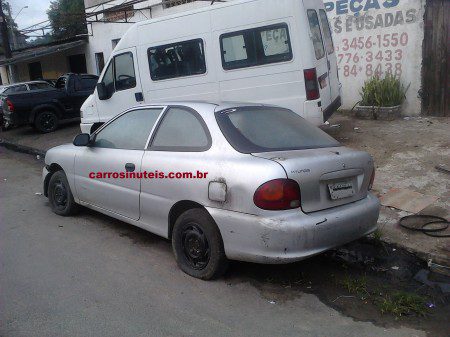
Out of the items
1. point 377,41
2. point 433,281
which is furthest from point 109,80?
point 433,281

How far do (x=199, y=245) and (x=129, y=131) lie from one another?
1.59 m

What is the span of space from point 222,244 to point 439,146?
16.6ft

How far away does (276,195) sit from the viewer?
3.29 m

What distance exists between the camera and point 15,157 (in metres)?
10.9

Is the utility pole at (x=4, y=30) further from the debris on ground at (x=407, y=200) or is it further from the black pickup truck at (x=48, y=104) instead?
the debris on ground at (x=407, y=200)

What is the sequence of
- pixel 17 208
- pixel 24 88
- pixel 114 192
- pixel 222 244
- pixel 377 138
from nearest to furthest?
pixel 222 244
pixel 114 192
pixel 17 208
pixel 377 138
pixel 24 88

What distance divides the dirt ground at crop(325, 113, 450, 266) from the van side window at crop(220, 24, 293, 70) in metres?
2.05

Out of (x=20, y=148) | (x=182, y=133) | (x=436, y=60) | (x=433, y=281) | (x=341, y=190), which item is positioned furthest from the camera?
(x=20, y=148)

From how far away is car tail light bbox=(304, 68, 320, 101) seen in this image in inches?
276

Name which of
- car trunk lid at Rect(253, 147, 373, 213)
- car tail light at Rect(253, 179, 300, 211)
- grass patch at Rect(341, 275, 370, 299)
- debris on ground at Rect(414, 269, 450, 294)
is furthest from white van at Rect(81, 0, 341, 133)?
car tail light at Rect(253, 179, 300, 211)

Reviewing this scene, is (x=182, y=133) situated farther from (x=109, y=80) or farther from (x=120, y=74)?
(x=109, y=80)

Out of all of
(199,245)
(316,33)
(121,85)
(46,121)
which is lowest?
(199,245)

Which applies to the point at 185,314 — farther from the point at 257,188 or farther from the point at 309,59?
the point at 309,59

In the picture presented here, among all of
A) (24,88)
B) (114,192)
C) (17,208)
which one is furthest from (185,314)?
(24,88)
